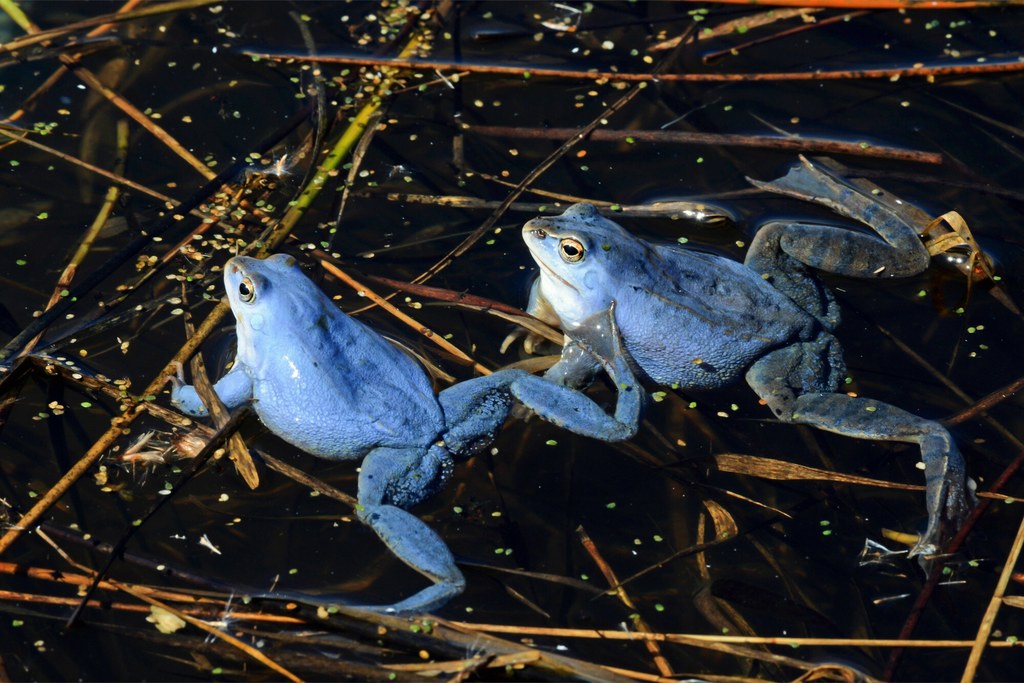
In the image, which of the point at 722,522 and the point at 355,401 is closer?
the point at 355,401

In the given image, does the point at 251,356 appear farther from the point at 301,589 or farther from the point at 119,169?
the point at 119,169

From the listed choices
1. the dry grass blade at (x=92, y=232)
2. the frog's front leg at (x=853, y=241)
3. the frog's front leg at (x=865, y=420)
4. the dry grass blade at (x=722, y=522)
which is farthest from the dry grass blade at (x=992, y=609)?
the dry grass blade at (x=92, y=232)

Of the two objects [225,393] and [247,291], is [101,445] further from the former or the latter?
[247,291]

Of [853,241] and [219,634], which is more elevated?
[853,241]

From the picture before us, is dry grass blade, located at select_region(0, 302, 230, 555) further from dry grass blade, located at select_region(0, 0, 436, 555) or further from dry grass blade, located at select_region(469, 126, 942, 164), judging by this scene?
dry grass blade, located at select_region(469, 126, 942, 164)

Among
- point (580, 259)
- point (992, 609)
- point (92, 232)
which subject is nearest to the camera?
point (992, 609)

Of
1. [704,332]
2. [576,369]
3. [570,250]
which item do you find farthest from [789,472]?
[570,250]

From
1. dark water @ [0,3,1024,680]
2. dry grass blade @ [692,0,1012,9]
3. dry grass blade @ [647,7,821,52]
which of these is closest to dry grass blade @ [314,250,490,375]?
dark water @ [0,3,1024,680]

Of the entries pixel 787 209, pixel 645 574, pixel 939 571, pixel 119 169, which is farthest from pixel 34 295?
pixel 939 571
